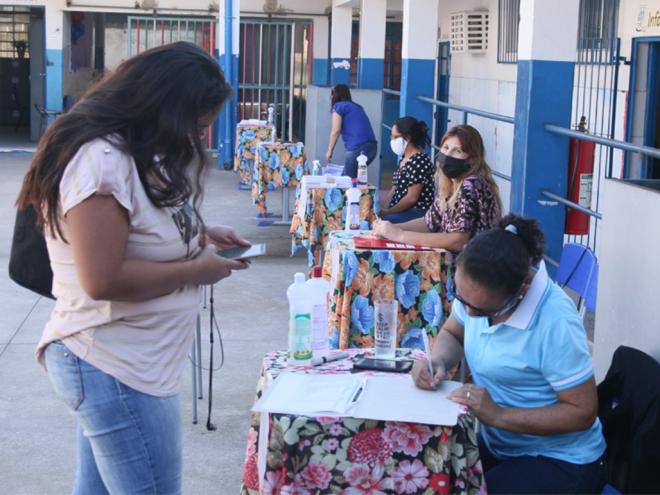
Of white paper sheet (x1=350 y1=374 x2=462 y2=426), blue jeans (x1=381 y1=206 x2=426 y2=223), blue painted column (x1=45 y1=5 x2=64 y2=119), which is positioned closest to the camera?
white paper sheet (x1=350 y1=374 x2=462 y2=426)

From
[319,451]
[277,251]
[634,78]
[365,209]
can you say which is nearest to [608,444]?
[319,451]

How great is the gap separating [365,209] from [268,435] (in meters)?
4.92

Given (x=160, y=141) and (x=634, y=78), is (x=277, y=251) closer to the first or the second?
(x=634, y=78)

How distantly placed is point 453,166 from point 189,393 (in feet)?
5.46

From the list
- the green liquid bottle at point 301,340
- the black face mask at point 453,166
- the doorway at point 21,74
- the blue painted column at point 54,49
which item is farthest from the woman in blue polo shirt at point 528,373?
the doorway at point 21,74

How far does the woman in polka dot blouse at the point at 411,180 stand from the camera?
668 centimetres

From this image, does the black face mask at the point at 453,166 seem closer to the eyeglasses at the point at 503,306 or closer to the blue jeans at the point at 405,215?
the blue jeans at the point at 405,215

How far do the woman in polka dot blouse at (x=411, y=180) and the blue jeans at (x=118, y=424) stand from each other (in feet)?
14.8

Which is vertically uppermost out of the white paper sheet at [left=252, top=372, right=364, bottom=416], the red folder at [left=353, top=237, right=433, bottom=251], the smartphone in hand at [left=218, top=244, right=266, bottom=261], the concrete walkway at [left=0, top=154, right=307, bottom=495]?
the smartphone in hand at [left=218, top=244, right=266, bottom=261]

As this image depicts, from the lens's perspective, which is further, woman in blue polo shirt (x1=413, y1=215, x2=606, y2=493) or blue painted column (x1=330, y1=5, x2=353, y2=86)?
blue painted column (x1=330, y1=5, x2=353, y2=86)

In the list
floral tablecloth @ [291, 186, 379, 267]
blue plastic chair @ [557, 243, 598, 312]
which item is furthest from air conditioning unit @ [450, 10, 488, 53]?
blue plastic chair @ [557, 243, 598, 312]

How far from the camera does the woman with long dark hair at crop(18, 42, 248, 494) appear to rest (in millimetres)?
2080

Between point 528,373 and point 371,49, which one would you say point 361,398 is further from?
point 371,49

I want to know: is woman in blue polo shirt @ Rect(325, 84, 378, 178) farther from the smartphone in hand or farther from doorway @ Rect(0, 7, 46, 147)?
doorway @ Rect(0, 7, 46, 147)
